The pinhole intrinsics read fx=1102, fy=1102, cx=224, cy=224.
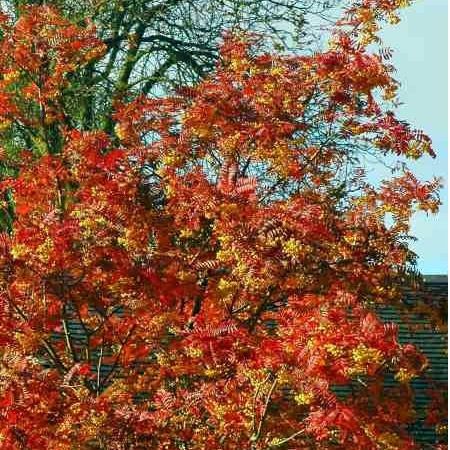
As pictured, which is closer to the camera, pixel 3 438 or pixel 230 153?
pixel 3 438

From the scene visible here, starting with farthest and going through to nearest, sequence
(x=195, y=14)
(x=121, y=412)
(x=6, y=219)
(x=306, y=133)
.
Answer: (x=195, y=14)
(x=6, y=219)
(x=306, y=133)
(x=121, y=412)

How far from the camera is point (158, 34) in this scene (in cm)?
1645

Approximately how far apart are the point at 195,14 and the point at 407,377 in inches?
381

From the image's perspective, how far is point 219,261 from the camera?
27.6ft

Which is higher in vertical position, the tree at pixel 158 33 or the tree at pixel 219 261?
the tree at pixel 158 33

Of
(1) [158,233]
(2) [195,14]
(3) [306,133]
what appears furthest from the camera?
(2) [195,14]

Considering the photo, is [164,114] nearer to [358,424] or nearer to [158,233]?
[158,233]

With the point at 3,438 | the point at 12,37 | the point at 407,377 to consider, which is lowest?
the point at 3,438

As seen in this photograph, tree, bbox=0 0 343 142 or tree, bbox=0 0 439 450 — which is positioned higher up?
tree, bbox=0 0 343 142

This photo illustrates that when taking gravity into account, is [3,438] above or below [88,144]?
below

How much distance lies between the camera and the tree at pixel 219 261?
7.94 metres

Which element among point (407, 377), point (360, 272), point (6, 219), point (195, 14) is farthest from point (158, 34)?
point (407, 377)

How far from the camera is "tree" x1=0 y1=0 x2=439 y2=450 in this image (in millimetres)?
7938

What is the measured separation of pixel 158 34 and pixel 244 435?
9229 millimetres
